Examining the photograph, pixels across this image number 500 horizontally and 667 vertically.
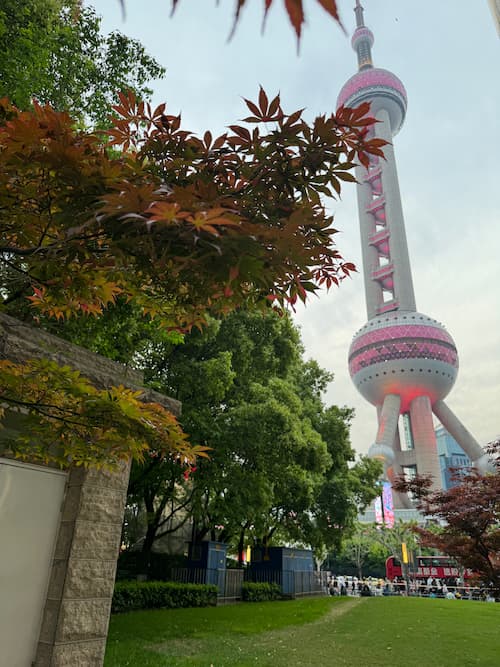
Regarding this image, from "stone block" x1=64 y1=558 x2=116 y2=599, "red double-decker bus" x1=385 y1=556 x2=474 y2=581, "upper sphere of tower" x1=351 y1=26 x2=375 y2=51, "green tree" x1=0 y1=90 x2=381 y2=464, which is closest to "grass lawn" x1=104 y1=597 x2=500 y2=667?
"stone block" x1=64 y1=558 x2=116 y2=599

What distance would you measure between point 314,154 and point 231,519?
12.8 meters

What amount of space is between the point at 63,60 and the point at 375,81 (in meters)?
95.2

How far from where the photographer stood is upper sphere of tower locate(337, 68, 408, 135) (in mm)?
90062

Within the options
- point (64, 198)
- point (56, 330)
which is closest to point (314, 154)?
point (64, 198)

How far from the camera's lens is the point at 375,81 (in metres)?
90.5

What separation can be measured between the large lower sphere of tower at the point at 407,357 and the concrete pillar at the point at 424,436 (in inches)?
69.8

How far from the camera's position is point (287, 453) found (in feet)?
42.8

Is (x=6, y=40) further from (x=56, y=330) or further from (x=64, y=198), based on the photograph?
(x=64, y=198)

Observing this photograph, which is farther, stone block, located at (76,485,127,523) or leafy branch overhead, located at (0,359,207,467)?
stone block, located at (76,485,127,523)

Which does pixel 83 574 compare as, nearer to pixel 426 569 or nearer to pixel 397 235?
pixel 426 569

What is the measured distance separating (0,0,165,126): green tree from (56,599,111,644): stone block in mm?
6942

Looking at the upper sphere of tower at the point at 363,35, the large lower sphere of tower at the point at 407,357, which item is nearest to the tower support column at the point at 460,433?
the large lower sphere of tower at the point at 407,357

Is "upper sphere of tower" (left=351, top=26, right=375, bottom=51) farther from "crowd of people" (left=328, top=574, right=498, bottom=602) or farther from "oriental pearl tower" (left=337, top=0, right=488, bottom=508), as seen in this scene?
"crowd of people" (left=328, top=574, right=498, bottom=602)

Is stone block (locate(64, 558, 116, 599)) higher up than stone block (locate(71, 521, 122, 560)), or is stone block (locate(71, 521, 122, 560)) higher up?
stone block (locate(71, 521, 122, 560))
